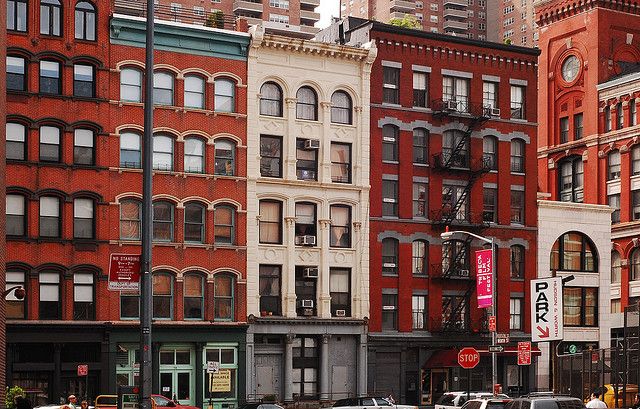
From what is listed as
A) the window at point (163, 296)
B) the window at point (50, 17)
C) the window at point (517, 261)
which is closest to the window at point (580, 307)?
the window at point (517, 261)

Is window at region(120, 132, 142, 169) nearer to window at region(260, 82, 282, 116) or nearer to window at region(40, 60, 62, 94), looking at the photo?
window at region(40, 60, 62, 94)

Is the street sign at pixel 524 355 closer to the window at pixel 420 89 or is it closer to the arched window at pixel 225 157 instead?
the arched window at pixel 225 157

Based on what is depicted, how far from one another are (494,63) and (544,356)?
57.7 feet

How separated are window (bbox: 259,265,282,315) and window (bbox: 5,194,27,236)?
1277 centimetres

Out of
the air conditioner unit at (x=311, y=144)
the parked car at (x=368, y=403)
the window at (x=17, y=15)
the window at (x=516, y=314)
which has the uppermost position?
the window at (x=17, y=15)

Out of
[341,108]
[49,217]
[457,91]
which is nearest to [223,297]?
[49,217]

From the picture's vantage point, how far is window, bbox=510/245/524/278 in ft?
241

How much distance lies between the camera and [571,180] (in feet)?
311

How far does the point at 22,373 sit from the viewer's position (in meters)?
57.8

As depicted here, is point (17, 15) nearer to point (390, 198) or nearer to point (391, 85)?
point (391, 85)

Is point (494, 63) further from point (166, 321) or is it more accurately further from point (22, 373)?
point (22, 373)

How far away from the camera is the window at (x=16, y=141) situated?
58.6 meters

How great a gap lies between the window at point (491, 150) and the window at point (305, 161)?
11553 mm

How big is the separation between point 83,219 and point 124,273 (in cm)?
3497
